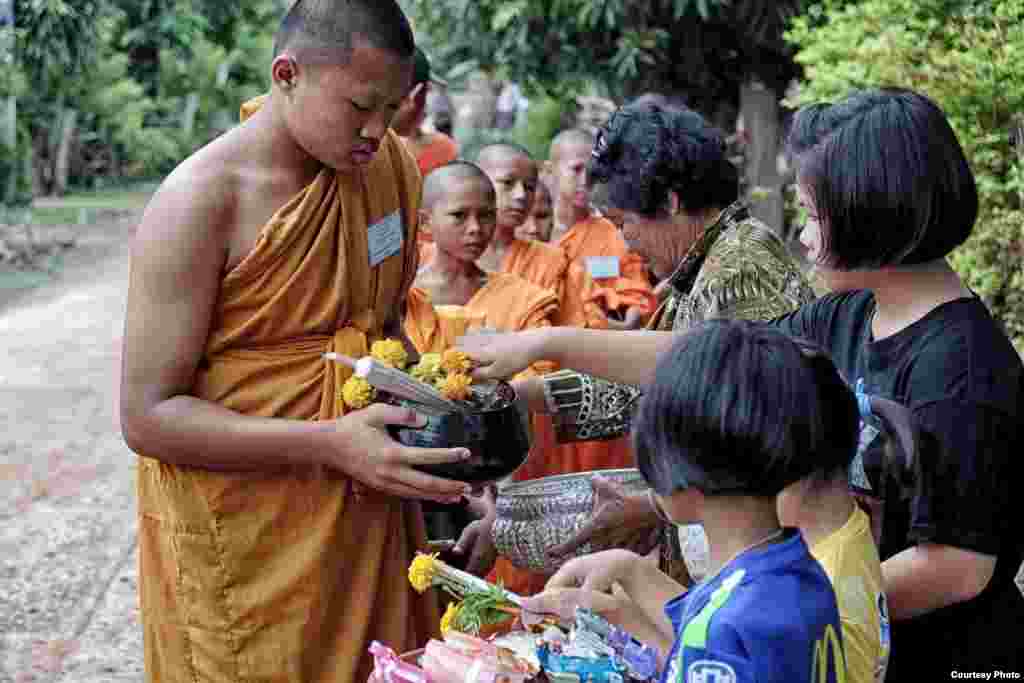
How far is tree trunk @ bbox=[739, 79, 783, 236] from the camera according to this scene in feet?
34.2

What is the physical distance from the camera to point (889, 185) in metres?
2.24

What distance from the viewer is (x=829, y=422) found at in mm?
1975

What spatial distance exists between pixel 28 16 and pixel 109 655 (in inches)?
467

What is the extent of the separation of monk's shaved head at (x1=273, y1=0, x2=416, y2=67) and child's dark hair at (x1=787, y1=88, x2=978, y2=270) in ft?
3.20

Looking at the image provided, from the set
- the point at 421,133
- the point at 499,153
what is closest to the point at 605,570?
the point at 499,153

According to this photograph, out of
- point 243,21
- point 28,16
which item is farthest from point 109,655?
point 243,21

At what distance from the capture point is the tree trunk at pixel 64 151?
75.1 ft

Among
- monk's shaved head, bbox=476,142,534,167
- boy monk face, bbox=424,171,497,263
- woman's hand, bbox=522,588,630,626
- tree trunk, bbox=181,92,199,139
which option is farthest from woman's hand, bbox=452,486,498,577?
tree trunk, bbox=181,92,199,139

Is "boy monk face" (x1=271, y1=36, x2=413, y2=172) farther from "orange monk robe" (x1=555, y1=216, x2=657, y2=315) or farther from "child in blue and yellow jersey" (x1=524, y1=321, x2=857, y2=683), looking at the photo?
"orange monk robe" (x1=555, y1=216, x2=657, y2=315)

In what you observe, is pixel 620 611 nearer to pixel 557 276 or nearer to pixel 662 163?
pixel 662 163

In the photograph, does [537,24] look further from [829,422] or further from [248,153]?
[829,422]

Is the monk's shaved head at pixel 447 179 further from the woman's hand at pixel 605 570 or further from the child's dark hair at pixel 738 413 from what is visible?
the child's dark hair at pixel 738 413

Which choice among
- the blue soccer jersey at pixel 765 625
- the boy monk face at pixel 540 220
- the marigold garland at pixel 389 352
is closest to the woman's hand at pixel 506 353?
the marigold garland at pixel 389 352

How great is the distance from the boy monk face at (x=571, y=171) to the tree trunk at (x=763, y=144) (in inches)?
129
